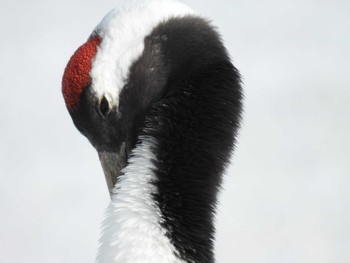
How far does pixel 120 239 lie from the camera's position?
5.74m

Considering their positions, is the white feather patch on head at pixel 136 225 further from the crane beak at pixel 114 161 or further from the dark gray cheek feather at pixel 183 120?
the crane beak at pixel 114 161

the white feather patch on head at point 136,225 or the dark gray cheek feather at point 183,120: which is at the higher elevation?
the dark gray cheek feather at point 183,120

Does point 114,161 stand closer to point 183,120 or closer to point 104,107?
point 104,107

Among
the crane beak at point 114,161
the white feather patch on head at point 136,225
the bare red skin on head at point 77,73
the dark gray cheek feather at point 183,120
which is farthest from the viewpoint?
the crane beak at point 114,161

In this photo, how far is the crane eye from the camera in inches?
242

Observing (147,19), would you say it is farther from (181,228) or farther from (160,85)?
(181,228)

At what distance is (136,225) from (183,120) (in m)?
0.73

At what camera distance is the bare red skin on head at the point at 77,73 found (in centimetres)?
609

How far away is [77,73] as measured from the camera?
6090 mm

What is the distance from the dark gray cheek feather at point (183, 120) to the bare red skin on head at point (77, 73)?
63 mm

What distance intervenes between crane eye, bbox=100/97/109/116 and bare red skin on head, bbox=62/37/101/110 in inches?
5.9

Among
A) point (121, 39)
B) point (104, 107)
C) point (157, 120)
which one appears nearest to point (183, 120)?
point (157, 120)

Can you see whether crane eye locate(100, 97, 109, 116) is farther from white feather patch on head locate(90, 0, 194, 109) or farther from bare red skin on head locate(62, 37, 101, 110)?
bare red skin on head locate(62, 37, 101, 110)

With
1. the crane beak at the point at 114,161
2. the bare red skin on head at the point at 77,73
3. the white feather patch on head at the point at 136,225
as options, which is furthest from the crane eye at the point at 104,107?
the white feather patch on head at the point at 136,225
